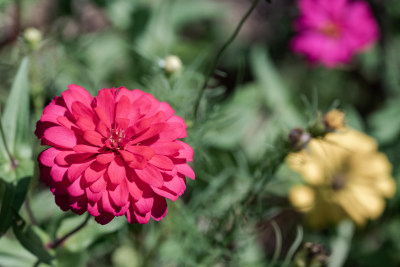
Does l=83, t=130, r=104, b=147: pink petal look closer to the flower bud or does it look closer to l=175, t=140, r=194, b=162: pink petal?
l=175, t=140, r=194, b=162: pink petal

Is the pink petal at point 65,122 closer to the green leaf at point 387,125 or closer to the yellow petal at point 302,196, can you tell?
the yellow petal at point 302,196

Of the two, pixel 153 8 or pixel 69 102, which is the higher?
pixel 69 102

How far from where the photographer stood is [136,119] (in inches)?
21.1

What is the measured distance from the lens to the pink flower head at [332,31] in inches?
46.5

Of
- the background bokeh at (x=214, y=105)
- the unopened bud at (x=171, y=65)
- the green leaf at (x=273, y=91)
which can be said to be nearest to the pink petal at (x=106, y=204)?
the background bokeh at (x=214, y=105)

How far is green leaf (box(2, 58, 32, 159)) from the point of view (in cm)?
68

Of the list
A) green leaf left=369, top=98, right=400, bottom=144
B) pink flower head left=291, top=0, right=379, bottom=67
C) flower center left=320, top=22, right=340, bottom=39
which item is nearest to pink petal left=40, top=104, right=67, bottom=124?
pink flower head left=291, top=0, right=379, bottom=67

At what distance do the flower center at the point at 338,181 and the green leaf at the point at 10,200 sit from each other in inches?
33.0

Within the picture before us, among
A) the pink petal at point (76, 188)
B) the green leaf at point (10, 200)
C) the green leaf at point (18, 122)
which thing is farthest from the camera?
the green leaf at point (18, 122)

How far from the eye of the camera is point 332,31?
1.25 metres

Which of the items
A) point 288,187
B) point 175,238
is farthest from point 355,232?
point 175,238

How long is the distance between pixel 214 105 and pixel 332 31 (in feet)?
2.12

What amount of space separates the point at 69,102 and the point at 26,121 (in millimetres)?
232

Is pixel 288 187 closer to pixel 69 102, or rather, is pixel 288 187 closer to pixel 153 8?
pixel 153 8
